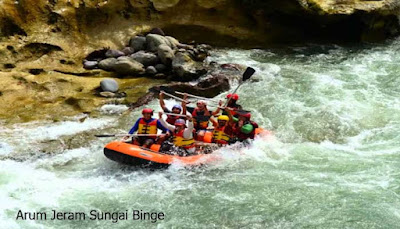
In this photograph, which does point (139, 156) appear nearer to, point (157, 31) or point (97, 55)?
point (97, 55)

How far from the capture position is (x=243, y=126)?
7832mm

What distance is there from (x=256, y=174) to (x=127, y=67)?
5.31 metres

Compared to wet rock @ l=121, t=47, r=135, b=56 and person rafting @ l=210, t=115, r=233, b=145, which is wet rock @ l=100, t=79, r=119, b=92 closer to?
wet rock @ l=121, t=47, r=135, b=56

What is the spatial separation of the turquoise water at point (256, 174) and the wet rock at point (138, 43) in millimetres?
2960

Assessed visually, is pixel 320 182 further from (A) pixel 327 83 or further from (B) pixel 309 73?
(B) pixel 309 73

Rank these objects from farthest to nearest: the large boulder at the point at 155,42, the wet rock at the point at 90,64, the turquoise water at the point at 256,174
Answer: the large boulder at the point at 155,42 < the wet rock at the point at 90,64 < the turquoise water at the point at 256,174

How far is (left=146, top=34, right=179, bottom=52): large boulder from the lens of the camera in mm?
12039

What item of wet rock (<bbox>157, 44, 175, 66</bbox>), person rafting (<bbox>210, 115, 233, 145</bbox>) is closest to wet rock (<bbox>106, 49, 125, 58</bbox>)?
wet rock (<bbox>157, 44, 175, 66</bbox>)

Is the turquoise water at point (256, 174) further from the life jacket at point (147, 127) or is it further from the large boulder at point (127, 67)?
the large boulder at point (127, 67)

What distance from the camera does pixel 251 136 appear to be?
782cm

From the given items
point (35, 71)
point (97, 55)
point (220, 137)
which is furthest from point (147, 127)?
point (97, 55)

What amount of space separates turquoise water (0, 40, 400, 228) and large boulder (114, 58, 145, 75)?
1.62 m

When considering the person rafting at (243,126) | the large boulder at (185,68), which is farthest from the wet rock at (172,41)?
the person rafting at (243,126)

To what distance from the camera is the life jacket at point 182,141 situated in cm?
743
